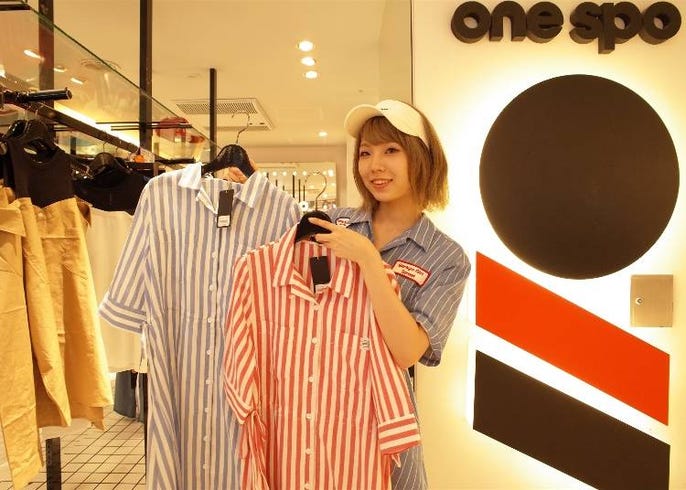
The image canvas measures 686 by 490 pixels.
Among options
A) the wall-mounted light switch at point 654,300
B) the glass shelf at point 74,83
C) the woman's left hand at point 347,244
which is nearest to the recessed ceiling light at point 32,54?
the glass shelf at point 74,83

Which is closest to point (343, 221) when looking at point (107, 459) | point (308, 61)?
point (107, 459)

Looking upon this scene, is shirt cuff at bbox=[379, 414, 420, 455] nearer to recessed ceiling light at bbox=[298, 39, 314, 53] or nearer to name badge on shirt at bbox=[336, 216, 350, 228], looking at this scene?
name badge on shirt at bbox=[336, 216, 350, 228]

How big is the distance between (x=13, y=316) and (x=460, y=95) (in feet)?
6.30

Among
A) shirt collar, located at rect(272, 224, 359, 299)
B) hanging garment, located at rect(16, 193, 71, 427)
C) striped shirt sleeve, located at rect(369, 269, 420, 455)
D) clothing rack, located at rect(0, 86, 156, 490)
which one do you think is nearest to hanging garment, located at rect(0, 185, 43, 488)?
hanging garment, located at rect(16, 193, 71, 427)

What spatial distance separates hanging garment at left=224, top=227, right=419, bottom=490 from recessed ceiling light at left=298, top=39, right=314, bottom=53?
3.29 m

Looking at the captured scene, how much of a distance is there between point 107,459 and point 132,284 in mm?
2189

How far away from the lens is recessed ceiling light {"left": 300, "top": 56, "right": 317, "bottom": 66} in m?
4.37

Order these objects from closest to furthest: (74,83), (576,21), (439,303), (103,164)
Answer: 1. (439,303)
2. (103,164)
3. (74,83)
4. (576,21)

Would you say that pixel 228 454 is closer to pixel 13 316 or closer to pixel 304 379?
pixel 304 379

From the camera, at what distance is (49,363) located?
1.28 meters

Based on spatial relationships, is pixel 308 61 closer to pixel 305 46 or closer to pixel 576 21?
pixel 305 46

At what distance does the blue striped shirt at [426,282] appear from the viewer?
1218 millimetres

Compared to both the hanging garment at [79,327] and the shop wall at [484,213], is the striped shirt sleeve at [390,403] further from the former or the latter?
the shop wall at [484,213]

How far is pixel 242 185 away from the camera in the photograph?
132 centimetres
